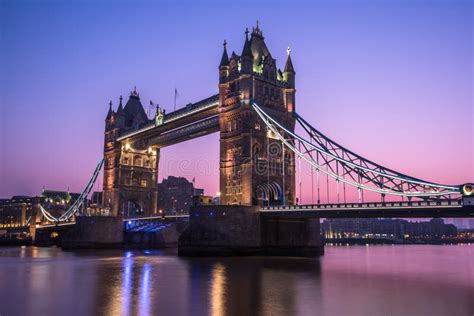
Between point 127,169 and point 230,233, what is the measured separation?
43.0m

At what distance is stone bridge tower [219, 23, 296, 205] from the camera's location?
5488cm

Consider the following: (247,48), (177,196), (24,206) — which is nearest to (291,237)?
(247,48)

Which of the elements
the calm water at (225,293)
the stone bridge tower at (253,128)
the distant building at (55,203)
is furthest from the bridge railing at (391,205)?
the distant building at (55,203)

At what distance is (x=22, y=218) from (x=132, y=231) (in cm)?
9011

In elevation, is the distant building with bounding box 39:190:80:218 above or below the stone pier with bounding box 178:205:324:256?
above

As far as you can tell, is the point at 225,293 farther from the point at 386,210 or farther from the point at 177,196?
the point at 177,196

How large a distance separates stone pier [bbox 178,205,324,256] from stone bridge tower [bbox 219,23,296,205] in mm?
4970

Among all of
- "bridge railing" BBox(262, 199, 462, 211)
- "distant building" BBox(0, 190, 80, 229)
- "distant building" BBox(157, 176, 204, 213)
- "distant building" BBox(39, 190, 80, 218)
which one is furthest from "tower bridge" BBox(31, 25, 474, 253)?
"distant building" BBox(157, 176, 204, 213)

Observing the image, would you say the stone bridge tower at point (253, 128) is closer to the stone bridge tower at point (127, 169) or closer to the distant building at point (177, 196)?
the stone bridge tower at point (127, 169)

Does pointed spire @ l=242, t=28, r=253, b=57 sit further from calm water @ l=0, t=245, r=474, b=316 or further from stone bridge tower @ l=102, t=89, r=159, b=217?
stone bridge tower @ l=102, t=89, r=159, b=217

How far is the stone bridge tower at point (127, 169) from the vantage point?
83188mm

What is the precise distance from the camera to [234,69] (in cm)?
5797

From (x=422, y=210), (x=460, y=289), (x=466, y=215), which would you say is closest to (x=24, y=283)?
(x=460, y=289)

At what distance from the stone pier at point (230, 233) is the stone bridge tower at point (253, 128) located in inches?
196
